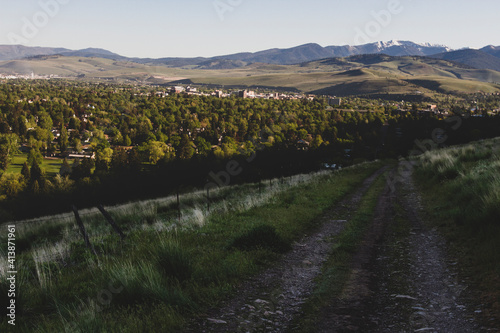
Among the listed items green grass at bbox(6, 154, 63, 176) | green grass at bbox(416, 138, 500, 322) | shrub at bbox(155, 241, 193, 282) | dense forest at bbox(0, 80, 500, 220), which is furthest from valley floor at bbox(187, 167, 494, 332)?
green grass at bbox(6, 154, 63, 176)

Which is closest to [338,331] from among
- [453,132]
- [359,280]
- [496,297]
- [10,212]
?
[359,280]

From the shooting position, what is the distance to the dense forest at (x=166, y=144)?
73.4 metres

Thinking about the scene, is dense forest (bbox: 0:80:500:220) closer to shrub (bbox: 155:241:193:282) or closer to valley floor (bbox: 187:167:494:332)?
valley floor (bbox: 187:167:494:332)

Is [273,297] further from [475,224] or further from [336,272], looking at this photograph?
[475,224]

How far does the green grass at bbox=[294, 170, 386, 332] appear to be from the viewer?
210 inches

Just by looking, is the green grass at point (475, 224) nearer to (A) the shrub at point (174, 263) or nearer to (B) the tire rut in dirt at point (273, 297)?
(B) the tire rut in dirt at point (273, 297)

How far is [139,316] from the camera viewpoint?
5234 millimetres

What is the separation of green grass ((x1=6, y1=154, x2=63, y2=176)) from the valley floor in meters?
92.8

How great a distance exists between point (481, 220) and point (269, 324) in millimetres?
6740

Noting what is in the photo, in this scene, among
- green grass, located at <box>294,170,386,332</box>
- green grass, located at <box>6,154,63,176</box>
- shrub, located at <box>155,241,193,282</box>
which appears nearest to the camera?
green grass, located at <box>294,170,386,332</box>

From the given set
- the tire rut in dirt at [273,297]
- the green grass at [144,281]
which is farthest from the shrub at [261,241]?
the tire rut in dirt at [273,297]

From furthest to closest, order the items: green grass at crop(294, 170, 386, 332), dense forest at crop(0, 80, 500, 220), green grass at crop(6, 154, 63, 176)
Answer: green grass at crop(6, 154, 63, 176) → dense forest at crop(0, 80, 500, 220) → green grass at crop(294, 170, 386, 332)

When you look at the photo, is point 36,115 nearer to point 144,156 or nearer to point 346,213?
point 144,156

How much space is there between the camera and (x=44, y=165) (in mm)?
94250
